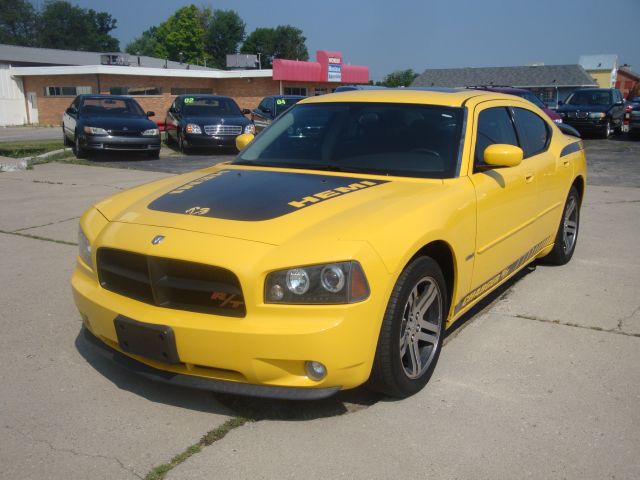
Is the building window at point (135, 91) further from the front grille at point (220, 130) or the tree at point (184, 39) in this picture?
the tree at point (184, 39)

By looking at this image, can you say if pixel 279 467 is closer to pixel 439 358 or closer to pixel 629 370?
pixel 439 358

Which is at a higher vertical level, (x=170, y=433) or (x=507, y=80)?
(x=507, y=80)

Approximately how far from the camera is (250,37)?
121m

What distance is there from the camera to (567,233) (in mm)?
6043

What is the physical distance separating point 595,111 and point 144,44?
370ft

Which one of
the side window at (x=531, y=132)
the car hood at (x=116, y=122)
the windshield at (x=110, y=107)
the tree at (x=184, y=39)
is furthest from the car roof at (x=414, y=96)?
the tree at (x=184, y=39)

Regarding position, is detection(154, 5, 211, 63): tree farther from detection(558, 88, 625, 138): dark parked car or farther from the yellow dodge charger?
the yellow dodge charger

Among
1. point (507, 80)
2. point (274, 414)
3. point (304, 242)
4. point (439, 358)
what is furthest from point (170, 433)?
point (507, 80)

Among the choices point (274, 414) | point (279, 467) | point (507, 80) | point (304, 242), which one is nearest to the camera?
point (279, 467)

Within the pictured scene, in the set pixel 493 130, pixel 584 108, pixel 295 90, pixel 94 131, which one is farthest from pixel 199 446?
pixel 295 90

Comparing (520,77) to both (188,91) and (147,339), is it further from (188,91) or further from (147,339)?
(147,339)

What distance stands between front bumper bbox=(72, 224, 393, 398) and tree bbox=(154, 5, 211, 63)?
10238cm

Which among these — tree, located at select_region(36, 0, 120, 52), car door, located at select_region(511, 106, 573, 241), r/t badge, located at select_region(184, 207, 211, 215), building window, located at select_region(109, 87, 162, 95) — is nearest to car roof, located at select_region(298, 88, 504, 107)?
car door, located at select_region(511, 106, 573, 241)

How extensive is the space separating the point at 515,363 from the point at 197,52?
107 meters
